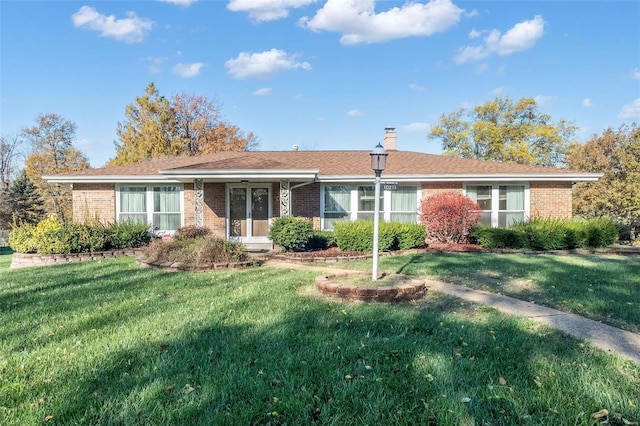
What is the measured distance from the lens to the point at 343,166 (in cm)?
1481

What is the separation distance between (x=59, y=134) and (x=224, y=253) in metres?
33.4

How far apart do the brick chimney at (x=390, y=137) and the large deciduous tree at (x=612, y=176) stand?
9.39 m

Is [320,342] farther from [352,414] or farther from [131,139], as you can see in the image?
[131,139]

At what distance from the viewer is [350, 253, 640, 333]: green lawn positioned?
4969 millimetres

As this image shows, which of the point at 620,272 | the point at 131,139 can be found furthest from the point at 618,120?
the point at 131,139

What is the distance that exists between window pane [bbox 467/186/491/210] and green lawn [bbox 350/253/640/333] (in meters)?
3.71

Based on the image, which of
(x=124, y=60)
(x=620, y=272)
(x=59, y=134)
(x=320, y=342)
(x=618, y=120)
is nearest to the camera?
(x=320, y=342)

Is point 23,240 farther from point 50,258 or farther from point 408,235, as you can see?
point 408,235

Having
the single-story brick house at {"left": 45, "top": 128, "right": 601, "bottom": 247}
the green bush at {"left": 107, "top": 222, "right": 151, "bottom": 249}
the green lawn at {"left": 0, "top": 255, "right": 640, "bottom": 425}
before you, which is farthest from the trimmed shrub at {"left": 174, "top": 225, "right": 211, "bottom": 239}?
the green lawn at {"left": 0, "top": 255, "right": 640, "bottom": 425}

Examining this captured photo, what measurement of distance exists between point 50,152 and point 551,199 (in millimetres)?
37208

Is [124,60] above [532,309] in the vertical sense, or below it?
above

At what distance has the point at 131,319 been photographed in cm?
454

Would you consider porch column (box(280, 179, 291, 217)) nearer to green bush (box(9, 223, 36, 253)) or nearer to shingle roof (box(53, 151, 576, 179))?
shingle roof (box(53, 151, 576, 179))

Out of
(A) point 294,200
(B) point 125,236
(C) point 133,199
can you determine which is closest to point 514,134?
(A) point 294,200
